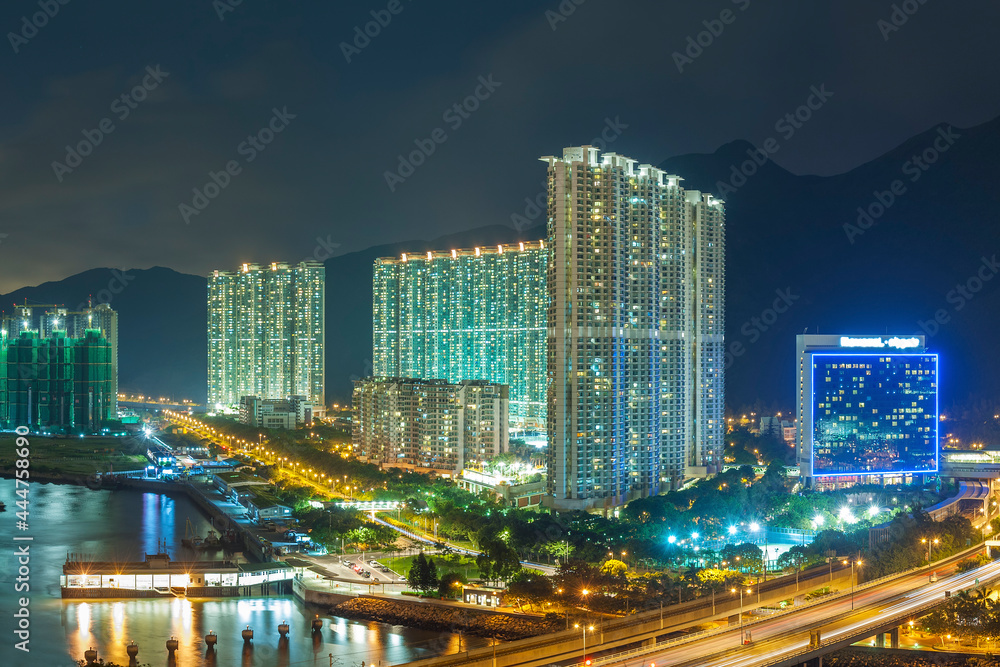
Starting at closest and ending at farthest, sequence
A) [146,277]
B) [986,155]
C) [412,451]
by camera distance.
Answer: [412,451] < [986,155] < [146,277]

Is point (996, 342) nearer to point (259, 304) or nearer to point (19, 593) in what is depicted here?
point (259, 304)

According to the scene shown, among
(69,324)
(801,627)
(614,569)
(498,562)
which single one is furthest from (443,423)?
(69,324)

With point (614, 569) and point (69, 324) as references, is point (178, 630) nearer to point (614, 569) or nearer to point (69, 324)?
point (614, 569)

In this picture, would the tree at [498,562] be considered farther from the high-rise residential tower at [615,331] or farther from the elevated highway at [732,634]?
the high-rise residential tower at [615,331]

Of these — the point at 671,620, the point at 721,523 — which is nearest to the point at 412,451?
the point at 721,523

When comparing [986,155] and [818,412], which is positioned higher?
[986,155]

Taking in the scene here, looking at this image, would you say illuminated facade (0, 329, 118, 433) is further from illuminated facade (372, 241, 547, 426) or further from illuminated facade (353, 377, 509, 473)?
illuminated facade (353, 377, 509, 473)
